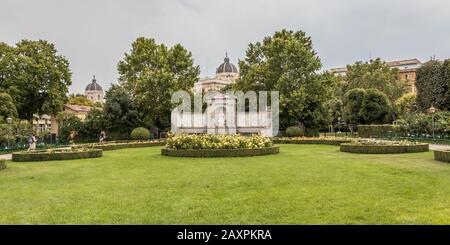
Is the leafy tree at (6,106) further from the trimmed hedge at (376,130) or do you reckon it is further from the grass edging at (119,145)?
the trimmed hedge at (376,130)

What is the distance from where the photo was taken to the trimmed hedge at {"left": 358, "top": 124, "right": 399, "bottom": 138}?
3303 centimetres

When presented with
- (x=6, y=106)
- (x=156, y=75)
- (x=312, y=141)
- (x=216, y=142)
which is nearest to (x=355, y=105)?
(x=312, y=141)

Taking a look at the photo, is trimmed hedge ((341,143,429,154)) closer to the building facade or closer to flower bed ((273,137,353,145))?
flower bed ((273,137,353,145))

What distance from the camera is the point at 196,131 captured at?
34.6 meters

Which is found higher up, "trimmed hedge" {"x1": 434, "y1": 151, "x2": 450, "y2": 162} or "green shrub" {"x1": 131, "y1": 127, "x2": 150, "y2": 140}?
"green shrub" {"x1": 131, "y1": 127, "x2": 150, "y2": 140}

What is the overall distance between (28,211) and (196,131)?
90.5 ft

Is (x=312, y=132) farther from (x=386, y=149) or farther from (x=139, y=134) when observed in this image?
(x=386, y=149)

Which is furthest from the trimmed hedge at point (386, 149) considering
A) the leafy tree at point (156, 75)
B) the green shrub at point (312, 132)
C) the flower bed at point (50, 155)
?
the leafy tree at point (156, 75)

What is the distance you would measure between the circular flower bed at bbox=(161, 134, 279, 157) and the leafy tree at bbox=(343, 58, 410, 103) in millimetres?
38833

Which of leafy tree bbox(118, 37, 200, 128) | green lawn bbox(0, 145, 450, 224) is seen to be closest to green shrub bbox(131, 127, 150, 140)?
leafy tree bbox(118, 37, 200, 128)

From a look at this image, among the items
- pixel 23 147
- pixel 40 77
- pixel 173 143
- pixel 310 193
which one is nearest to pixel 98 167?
pixel 173 143

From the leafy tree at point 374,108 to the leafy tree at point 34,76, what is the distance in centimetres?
2914

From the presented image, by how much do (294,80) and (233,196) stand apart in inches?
1084

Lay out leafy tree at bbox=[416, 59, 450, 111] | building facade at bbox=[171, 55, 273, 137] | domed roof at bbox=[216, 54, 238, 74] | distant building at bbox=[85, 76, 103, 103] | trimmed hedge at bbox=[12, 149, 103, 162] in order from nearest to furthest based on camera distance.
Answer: trimmed hedge at bbox=[12, 149, 103, 162] → building facade at bbox=[171, 55, 273, 137] → leafy tree at bbox=[416, 59, 450, 111] → domed roof at bbox=[216, 54, 238, 74] → distant building at bbox=[85, 76, 103, 103]
